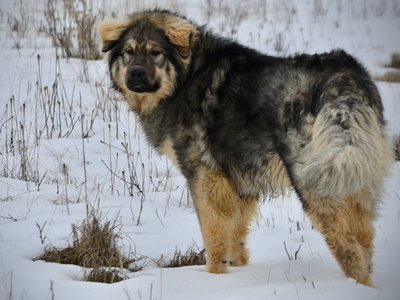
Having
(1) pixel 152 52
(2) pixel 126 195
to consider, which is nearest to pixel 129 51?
(1) pixel 152 52

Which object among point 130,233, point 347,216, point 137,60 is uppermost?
point 137,60

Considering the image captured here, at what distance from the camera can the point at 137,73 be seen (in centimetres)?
454

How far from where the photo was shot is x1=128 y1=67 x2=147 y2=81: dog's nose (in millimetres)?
4527

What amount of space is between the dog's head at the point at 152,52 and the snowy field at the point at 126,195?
867mm

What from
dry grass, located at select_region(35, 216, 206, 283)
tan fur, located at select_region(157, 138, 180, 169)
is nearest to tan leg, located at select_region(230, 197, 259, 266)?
dry grass, located at select_region(35, 216, 206, 283)

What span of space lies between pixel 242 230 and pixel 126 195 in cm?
155

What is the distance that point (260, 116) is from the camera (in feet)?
13.1

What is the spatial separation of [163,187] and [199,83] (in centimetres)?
199

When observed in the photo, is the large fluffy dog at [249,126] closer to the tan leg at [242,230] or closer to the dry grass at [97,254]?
the tan leg at [242,230]

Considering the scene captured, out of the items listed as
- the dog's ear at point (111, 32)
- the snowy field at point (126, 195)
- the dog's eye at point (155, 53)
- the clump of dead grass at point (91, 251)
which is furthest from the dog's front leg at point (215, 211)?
the dog's ear at point (111, 32)

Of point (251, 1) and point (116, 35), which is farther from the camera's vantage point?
point (251, 1)

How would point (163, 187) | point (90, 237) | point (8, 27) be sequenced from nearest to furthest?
point (90, 237) → point (163, 187) → point (8, 27)

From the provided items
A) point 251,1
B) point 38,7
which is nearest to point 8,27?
point 38,7

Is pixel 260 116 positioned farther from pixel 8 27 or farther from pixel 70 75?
pixel 8 27
